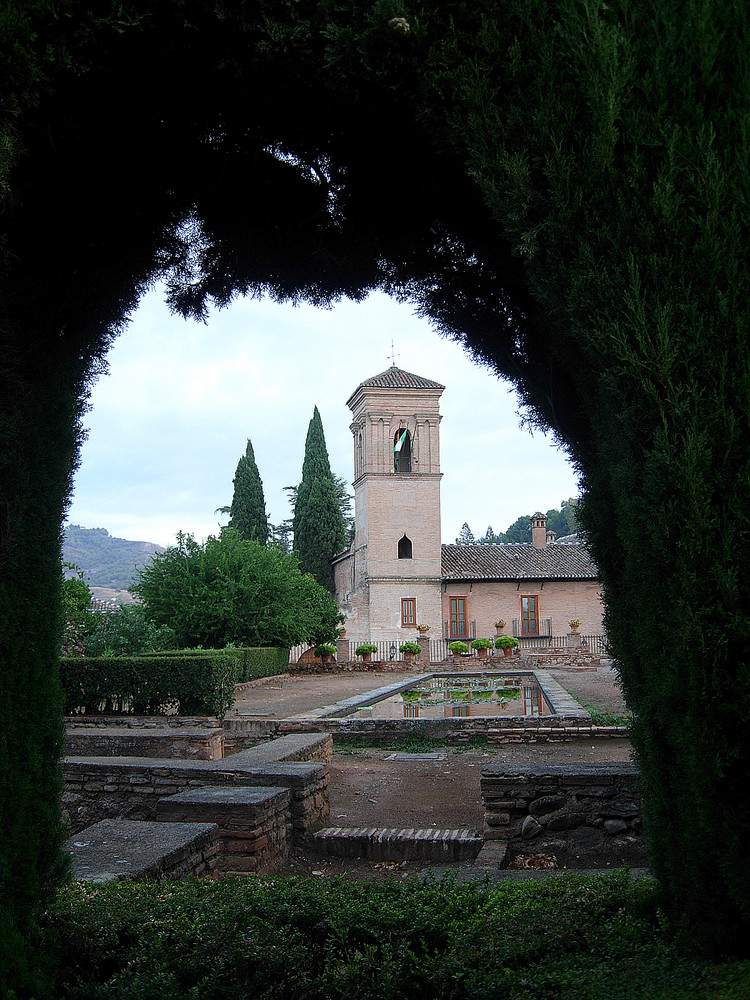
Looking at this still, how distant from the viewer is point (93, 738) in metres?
8.55

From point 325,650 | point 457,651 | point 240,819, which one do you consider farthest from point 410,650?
point 240,819

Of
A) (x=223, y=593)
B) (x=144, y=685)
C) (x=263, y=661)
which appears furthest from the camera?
(x=263, y=661)

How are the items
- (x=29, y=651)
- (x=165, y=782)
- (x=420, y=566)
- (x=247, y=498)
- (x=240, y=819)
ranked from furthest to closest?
1. (x=247, y=498)
2. (x=420, y=566)
3. (x=165, y=782)
4. (x=240, y=819)
5. (x=29, y=651)

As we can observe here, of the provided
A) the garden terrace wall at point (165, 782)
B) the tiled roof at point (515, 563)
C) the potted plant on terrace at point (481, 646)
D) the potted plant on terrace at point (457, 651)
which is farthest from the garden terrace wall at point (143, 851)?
the tiled roof at point (515, 563)

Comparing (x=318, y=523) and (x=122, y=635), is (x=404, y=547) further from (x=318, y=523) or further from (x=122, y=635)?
(x=122, y=635)

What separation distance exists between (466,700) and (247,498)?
26.7 m

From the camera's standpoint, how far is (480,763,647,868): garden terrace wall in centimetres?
520

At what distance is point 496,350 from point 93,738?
704cm

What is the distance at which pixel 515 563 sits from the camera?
36.9 meters

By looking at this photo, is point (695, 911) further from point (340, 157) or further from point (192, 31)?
point (192, 31)

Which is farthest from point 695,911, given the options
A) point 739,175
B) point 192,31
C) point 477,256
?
point 192,31

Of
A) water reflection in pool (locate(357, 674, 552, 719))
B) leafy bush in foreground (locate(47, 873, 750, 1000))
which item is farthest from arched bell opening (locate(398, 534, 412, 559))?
leafy bush in foreground (locate(47, 873, 750, 1000))

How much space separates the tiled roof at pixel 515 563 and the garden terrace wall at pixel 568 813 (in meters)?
29.9

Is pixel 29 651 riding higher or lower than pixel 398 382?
lower
